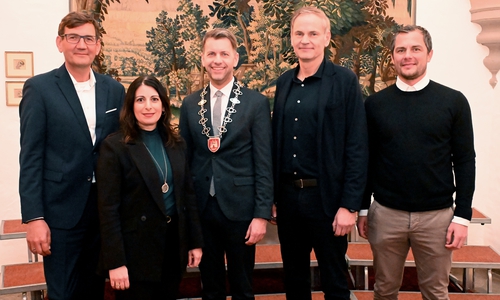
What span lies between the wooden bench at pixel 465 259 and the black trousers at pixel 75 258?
2010 millimetres

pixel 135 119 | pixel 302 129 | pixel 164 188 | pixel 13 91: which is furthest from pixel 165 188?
pixel 13 91

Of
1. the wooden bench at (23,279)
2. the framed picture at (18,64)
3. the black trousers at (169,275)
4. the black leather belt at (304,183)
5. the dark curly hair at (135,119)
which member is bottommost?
the wooden bench at (23,279)

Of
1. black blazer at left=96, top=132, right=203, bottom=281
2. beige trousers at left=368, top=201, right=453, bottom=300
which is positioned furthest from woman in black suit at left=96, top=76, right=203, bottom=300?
beige trousers at left=368, top=201, right=453, bottom=300

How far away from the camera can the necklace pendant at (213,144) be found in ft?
8.25

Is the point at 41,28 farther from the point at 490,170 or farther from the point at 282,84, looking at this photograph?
the point at 490,170

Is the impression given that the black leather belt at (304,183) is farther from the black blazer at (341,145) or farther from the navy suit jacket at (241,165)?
the navy suit jacket at (241,165)

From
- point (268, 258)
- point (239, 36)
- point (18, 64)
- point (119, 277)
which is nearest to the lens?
point (119, 277)

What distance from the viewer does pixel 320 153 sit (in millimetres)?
2496

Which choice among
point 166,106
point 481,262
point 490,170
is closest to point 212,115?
point 166,106

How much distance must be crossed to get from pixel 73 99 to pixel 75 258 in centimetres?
79

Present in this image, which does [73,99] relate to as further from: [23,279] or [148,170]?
[23,279]

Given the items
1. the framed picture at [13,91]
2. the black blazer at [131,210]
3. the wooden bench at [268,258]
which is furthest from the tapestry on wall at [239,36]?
the black blazer at [131,210]

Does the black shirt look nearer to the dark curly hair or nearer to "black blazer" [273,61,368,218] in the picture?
"black blazer" [273,61,368,218]

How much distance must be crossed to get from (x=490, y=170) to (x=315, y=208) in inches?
118
